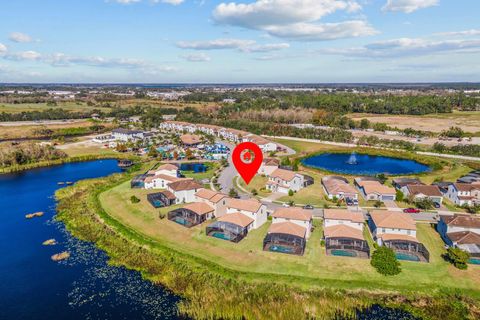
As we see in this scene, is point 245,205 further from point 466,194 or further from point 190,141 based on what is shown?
point 190,141

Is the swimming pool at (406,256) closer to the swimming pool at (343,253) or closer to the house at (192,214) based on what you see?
the swimming pool at (343,253)

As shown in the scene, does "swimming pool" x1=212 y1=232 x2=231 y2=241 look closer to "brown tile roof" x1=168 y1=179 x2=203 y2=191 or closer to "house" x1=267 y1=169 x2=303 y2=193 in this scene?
"brown tile roof" x1=168 y1=179 x2=203 y2=191

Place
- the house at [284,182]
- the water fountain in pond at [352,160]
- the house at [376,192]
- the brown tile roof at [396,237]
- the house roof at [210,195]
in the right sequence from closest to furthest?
the brown tile roof at [396,237] < the house roof at [210,195] < the house at [376,192] < the house at [284,182] < the water fountain in pond at [352,160]

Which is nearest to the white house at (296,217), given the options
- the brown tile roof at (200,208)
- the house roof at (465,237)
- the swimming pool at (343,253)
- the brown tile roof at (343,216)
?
the brown tile roof at (343,216)

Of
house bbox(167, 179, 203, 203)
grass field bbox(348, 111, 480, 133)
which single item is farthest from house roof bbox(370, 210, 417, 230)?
grass field bbox(348, 111, 480, 133)

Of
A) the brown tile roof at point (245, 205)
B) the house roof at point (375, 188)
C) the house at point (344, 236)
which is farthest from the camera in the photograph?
the house roof at point (375, 188)

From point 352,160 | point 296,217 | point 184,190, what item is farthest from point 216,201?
point 352,160
